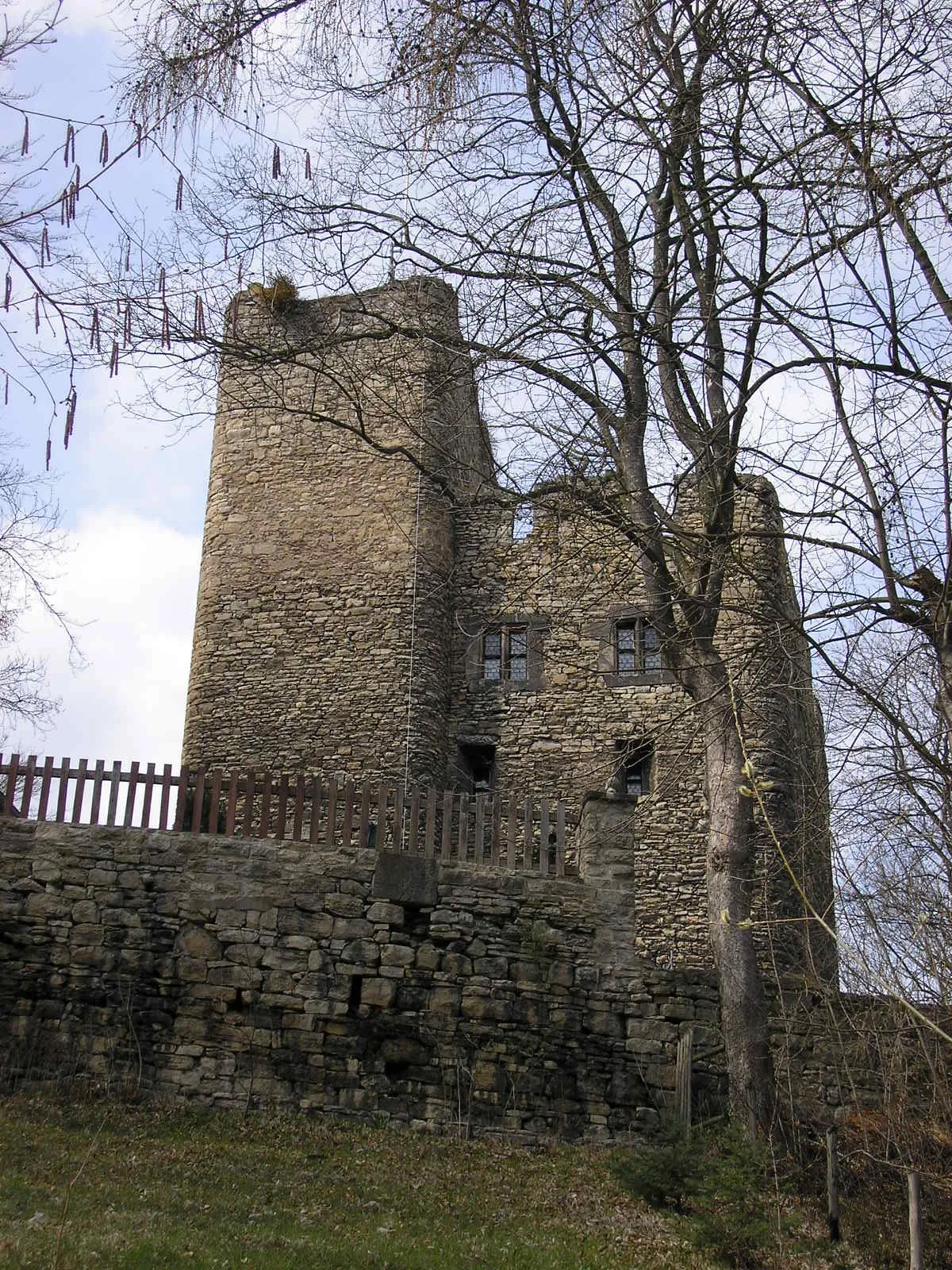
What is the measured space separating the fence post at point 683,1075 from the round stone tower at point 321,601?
243 inches

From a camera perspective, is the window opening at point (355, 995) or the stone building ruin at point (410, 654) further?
the stone building ruin at point (410, 654)

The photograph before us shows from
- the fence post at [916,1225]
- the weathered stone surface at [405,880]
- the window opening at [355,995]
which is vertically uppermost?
the weathered stone surface at [405,880]

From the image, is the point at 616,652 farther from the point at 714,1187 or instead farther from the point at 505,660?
the point at 714,1187

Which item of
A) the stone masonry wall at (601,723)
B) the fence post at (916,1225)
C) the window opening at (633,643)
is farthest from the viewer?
the window opening at (633,643)

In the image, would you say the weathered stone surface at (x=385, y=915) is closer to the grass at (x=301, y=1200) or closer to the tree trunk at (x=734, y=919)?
the grass at (x=301, y=1200)

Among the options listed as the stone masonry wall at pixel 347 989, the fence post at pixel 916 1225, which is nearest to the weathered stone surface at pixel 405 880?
the stone masonry wall at pixel 347 989

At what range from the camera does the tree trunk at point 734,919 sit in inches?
321

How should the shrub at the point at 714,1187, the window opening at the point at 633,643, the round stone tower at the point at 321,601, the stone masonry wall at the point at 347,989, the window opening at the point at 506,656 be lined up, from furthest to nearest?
the window opening at the point at 506,656 < the window opening at the point at 633,643 < the round stone tower at the point at 321,601 < the stone masonry wall at the point at 347,989 < the shrub at the point at 714,1187

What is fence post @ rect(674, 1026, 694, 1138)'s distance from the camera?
8547 mm

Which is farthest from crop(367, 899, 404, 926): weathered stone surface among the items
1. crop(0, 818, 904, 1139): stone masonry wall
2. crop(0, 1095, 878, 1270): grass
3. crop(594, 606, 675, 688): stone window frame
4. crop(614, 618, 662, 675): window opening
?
crop(594, 606, 675, 688): stone window frame

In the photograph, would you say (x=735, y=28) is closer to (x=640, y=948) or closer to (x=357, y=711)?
(x=640, y=948)

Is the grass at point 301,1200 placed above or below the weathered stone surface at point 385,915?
below

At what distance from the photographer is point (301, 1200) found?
670 centimetres

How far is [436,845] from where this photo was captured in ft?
32.0
